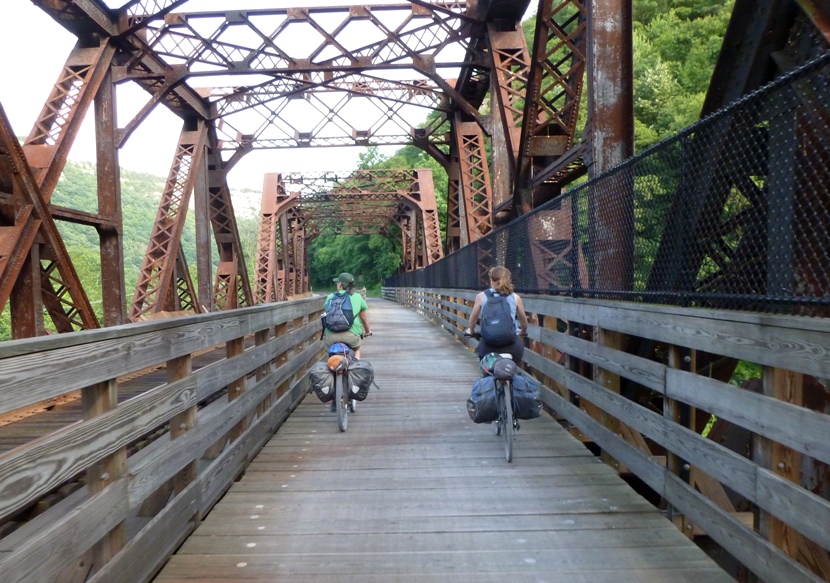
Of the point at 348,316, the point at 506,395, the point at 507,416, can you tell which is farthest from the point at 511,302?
the point at 348,316

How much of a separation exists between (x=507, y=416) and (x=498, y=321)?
82cm

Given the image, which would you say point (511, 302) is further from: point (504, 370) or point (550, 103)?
point (550, 103)

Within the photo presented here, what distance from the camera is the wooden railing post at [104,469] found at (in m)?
2.89

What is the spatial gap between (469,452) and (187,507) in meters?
2.63

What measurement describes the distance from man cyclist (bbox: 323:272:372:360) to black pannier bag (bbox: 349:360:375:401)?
0.84 ft

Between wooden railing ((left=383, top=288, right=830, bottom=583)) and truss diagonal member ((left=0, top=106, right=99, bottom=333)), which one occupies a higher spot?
truss diagonal member ((left=0, top=106, right=99, bottom=333))

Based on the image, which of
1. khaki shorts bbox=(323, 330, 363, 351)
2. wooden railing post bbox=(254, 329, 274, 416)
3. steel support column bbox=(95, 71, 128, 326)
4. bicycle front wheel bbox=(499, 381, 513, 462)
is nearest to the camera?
bicycle front wheel bbox=(499, 381, 513, 462)

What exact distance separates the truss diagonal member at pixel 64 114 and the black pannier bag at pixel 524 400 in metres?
5.27

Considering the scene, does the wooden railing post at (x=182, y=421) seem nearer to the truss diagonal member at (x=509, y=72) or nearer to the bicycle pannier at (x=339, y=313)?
the bicycle pannier at (x=339, y=313)

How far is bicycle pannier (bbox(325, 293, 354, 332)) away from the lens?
759 centimetres

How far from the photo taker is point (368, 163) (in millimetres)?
90688

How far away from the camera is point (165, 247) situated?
12.5 m

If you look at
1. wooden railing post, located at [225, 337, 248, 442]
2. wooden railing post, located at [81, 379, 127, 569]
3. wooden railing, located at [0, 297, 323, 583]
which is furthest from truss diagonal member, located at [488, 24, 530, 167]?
wooden railing post, located at [81, 379, 127, 569]

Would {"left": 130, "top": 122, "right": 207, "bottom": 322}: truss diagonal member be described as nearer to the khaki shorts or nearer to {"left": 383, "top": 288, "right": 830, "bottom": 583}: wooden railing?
the khaki shorts
